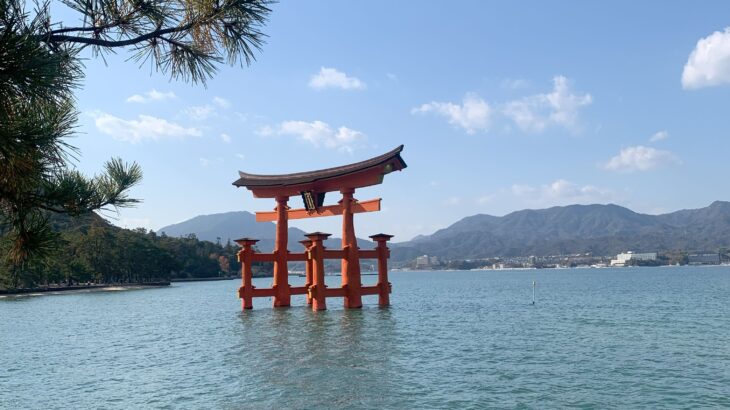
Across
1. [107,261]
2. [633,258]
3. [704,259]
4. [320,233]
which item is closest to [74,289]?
[107,261]

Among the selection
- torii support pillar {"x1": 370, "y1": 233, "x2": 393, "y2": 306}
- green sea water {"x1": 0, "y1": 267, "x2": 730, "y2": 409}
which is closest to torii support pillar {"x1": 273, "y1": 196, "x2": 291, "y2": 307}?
green sea water {"x1": 0, "y1": 267, "x2": 730, "y2": 409}

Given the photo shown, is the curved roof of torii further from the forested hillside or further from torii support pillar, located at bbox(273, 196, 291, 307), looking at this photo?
the forested hillside

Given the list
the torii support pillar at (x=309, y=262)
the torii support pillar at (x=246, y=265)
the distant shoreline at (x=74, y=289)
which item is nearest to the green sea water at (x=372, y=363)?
the torii support pillar at (x=246, y=265)

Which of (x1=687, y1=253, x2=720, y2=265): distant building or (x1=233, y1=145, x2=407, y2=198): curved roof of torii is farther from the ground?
(x1=233, y1=145, x2=407, y2=198): curved roof of torii

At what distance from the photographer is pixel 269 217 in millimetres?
30984

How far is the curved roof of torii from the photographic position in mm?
25516

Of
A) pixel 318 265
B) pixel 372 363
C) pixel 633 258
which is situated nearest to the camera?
pixel 372 363

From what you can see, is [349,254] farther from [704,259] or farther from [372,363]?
[704,259]

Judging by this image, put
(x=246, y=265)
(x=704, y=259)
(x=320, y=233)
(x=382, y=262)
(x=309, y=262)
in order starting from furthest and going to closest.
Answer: (x=704, y=259), (x=309, y=262), (x=382, y=262), (x=246, y=265), (x=320, y=233)

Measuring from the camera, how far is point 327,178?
2756cm

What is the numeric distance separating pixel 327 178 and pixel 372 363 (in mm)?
13989

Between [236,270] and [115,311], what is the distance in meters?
102

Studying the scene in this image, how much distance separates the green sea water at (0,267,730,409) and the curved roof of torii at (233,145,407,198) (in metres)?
6.27

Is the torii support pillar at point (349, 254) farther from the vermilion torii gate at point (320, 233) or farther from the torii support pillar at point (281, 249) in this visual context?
the torii support pillar at point (281, 249)
